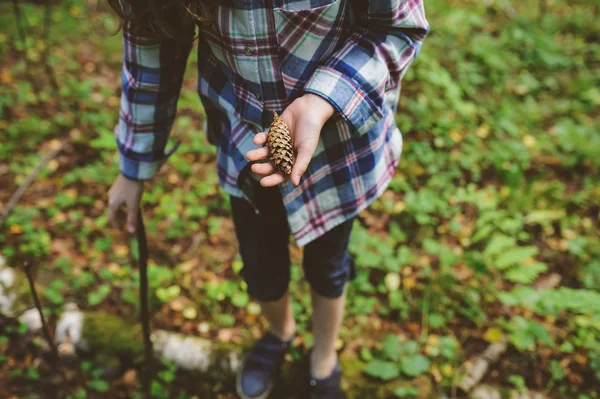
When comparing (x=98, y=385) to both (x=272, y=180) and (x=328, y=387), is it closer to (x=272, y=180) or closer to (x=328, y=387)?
(x=328, y=387)

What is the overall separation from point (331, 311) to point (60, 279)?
5.74 feet

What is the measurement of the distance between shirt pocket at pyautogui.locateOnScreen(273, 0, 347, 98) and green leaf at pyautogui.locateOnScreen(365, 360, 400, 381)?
5.01 ft

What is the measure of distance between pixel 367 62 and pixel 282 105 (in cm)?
28

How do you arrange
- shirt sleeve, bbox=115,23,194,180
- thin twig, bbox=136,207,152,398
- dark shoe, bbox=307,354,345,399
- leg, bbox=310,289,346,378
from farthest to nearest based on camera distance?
dark shoe, bbox=307,354,345,399, leg, bbox=310,289,346,378, thin twig, bbox=136,207,152,398, shirt sleeve, bbox=115,23,194,180

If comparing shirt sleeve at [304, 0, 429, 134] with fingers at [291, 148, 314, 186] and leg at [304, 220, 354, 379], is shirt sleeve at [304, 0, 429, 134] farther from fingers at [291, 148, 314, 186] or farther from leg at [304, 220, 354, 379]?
leg at [304, 220, 354, 379]

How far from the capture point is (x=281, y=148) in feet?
3.51

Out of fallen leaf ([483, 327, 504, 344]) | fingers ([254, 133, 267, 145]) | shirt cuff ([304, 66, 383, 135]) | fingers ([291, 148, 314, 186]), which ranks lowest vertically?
fallen leaf ([483, 327, 504, 344])

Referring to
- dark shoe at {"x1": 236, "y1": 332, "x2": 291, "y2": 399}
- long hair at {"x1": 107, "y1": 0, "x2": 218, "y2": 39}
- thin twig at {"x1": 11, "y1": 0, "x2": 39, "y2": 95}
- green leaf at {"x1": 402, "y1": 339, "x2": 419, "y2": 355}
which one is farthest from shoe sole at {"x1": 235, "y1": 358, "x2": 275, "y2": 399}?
thin twig at {"x1": 11, "y1": 0, "x2": 39, "y2": 95}

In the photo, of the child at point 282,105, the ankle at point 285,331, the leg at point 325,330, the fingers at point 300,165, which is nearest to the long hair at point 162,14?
the child at point 282,105

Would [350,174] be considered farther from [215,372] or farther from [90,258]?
[90,258]

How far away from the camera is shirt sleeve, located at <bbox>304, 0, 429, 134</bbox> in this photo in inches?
44.5

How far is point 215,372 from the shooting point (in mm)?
2193

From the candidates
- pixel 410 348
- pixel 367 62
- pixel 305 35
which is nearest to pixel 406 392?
pixel 410 348

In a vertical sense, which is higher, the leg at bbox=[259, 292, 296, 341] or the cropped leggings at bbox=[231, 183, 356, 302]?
the cropped leggings at bbox=[231, 183, 356, 302]
